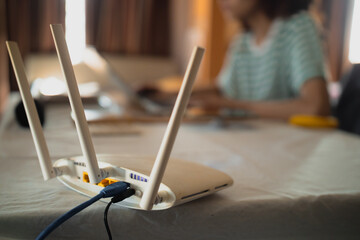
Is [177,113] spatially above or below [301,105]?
above

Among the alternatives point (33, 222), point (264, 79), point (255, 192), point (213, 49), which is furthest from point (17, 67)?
point (213, 49)

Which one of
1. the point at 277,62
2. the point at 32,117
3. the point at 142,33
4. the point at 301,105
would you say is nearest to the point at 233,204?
the point at 32,117

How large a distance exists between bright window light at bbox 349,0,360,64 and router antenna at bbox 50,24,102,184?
293 centimetres

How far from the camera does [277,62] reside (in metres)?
1.31

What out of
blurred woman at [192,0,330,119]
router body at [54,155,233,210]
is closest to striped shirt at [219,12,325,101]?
blurred woman at [192,0,330,119]

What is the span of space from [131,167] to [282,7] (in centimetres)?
117

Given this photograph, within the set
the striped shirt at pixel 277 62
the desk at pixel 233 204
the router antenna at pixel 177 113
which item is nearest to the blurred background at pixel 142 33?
the striped shirt at pixel 277 62

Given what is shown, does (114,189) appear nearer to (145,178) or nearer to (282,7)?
(145,178)

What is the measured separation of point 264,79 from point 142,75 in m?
2.13

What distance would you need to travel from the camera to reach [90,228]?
299 millimetres

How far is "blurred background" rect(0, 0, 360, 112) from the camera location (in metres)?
2.70

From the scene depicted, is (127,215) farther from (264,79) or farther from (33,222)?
(264,79)

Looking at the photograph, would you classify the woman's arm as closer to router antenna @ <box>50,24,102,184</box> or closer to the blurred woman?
the blurred woman

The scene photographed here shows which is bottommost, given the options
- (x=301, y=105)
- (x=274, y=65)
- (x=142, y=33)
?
(x=301, y=105)
